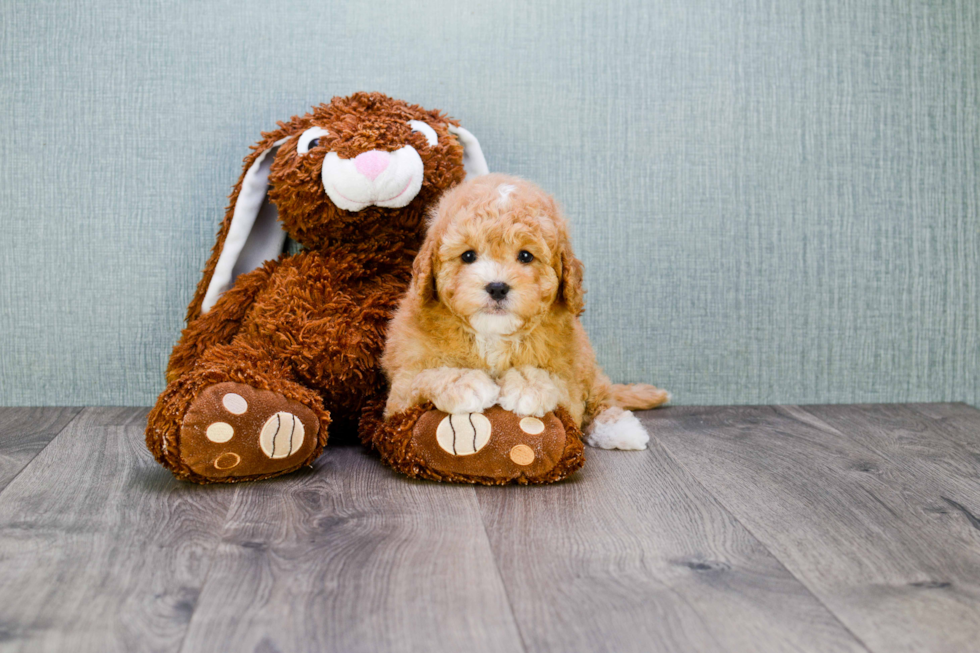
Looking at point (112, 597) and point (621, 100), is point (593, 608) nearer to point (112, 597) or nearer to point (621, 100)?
point (112, 597)

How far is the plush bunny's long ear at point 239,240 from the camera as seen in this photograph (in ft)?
5.01

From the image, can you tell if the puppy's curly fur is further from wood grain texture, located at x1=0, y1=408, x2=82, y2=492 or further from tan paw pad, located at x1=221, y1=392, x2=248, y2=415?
wood grain texture, located at x1=0, y1=408, x2=82, y2=492

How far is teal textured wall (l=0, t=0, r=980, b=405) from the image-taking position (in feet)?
5.44

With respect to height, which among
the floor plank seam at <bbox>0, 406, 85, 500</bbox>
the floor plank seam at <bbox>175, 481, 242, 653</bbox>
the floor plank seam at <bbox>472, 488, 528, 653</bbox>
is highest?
the floor plank seam at <bbox>0, 406, 85, 500</bbox>

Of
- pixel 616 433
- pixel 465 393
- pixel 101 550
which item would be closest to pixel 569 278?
pixel 465 393

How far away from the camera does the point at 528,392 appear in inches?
48.7

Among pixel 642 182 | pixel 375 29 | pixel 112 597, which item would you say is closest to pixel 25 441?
pixel 112 597

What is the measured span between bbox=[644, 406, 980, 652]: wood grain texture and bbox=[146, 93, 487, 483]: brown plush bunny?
598 millimetres

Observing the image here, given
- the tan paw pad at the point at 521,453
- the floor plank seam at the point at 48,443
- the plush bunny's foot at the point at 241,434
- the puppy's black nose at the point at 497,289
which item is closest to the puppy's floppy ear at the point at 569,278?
the puppy's black nose at the point at 497,289

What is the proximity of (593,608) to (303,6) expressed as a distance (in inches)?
52.3

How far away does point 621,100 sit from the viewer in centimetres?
173

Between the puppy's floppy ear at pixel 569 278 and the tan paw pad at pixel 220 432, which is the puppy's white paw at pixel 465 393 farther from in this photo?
the tan paw pad at pixel 220 432

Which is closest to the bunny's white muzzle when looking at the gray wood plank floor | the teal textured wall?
the teal textured wall

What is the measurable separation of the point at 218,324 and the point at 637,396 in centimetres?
85
